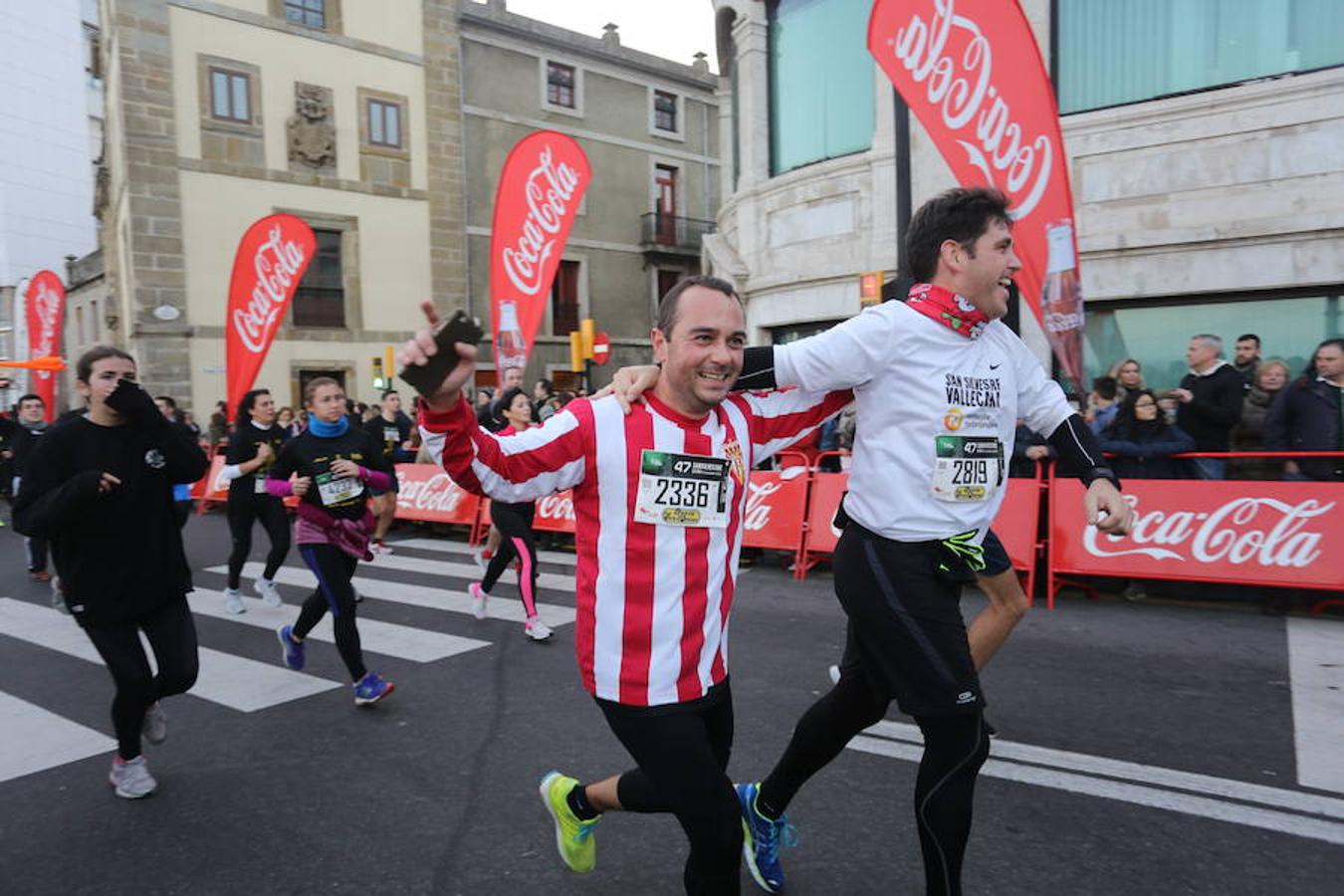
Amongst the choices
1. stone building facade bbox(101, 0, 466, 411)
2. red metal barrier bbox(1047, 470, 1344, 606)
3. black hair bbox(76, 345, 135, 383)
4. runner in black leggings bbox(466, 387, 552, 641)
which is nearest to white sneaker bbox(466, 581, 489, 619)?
runner in black leggings bbox(466, 387, 552, 641)

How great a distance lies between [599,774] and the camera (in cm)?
394

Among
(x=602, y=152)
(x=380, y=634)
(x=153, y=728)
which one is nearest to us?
(x=153, y=728)

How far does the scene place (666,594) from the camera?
2.34 meters

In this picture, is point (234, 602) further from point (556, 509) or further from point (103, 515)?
point (103, 515)

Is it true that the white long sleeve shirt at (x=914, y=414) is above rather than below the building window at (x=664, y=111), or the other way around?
below

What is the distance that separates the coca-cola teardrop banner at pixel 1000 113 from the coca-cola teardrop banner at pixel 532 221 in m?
5.65

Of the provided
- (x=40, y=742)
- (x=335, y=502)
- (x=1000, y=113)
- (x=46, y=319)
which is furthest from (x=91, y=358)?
(x=46, y=319)

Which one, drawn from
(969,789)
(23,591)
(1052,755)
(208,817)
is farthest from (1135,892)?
(23,591)

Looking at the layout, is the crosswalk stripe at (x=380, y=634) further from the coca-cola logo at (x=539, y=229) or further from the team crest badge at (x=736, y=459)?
the coca-cola logo at (x=539, y=229)

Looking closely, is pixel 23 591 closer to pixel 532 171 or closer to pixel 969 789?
pixel 532 171

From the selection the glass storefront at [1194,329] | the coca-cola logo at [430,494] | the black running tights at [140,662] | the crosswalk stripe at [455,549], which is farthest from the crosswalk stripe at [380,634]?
the glass storefront at [1194,329]

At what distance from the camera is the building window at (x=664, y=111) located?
3453 cm

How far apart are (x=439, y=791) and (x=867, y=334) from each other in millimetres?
2610

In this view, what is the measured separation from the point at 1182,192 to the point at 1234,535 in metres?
5.86
